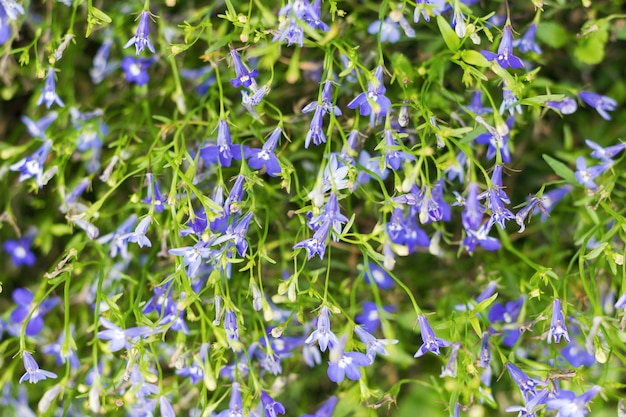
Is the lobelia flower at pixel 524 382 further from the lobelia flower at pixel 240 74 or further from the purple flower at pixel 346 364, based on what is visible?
the lobelia flower at pixel 240 74

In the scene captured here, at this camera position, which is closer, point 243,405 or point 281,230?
point 243,405

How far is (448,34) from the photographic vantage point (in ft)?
4.99

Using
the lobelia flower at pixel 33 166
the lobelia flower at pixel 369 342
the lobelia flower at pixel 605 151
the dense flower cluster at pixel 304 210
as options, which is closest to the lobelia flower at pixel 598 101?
the dense flower cluster at pixel 304 210

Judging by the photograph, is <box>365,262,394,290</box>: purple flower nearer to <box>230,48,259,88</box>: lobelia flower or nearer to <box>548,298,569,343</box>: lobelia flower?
<box>548,298,569,343</box>: lobelia flower

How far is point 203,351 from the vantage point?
1590mm

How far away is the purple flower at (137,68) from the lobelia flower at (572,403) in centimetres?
132

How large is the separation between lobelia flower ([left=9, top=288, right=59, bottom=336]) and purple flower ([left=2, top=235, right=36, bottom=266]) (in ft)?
0.54

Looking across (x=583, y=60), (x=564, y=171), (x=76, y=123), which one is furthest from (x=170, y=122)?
(x=583, y=60)

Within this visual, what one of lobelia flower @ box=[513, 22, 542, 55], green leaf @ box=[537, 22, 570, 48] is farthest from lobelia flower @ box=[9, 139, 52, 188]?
green leaf @ box=[537, 22, 570, 48]

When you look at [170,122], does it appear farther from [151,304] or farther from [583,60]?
[583,60]

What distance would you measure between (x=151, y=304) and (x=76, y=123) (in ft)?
1.91

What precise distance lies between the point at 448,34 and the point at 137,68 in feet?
2.82

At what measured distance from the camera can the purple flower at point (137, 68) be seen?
72.4 inches

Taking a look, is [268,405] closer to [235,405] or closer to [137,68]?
[235,405]
